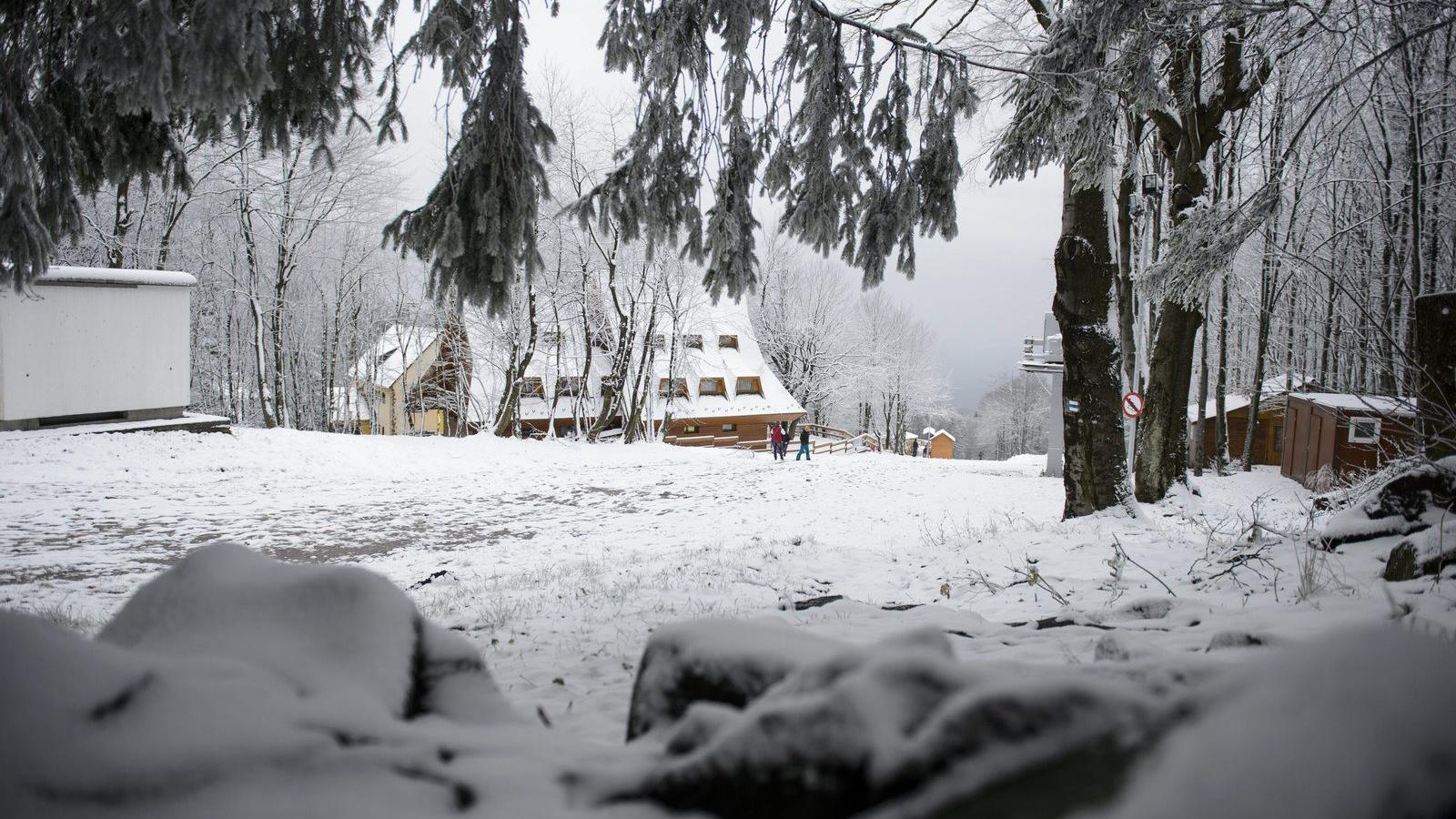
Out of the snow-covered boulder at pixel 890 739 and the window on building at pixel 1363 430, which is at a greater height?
the window on building at pixel 1363 430

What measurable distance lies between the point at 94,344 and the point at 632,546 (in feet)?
41.8

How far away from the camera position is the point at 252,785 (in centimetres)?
127

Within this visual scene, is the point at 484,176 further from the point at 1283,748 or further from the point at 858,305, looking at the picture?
the point at 858,305

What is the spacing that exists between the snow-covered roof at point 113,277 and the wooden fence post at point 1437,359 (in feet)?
64.4

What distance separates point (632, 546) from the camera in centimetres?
1039

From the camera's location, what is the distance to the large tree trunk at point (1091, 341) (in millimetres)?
8633

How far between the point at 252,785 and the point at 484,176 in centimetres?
444

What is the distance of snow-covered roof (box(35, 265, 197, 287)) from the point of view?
13.8 m

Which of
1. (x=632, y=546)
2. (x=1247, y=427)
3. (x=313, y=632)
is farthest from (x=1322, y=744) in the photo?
(x=1247, y=427)

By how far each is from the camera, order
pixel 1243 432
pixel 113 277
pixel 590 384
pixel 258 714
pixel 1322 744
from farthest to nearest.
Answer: pixel 590 384 → pixel 1243 432 → pixel 113 277 → pixel 258 714 → pixel 1322 744

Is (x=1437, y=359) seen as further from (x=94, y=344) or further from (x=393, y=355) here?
(x=393, y=355)

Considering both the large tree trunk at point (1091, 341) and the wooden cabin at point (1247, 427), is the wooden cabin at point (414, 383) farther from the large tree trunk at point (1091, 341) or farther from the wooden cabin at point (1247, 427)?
the wooden cabin at point (1247, 427)

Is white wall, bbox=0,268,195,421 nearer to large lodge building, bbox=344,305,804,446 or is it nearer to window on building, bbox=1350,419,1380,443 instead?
large lodge building, bbox=344,305,804,446

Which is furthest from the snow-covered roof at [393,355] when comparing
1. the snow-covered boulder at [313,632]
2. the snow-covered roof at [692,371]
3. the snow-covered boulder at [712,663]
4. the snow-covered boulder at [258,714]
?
the snow-covered boulder at [712,663]
